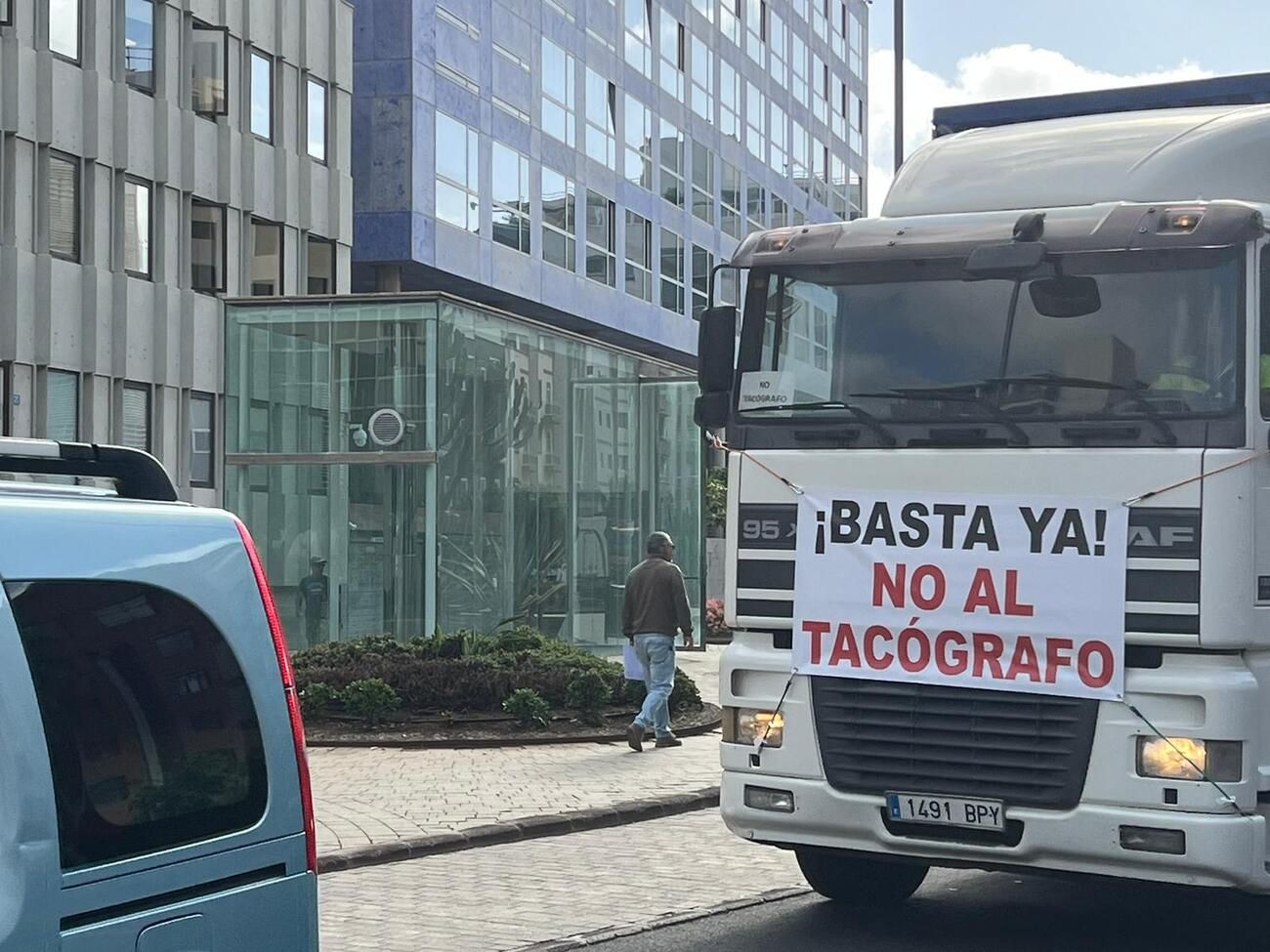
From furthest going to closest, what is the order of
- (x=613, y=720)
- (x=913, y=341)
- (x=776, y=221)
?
1. (x=776, y=221)
2. (x=613, y=720)
3. (x=913, y=341)

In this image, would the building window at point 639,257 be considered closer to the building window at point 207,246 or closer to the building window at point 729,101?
the building window at point 729,101

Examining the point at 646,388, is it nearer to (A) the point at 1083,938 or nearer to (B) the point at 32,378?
(B) the point at 32,378

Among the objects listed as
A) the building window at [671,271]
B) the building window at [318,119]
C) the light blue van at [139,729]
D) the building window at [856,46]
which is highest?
the building window at [856,46]

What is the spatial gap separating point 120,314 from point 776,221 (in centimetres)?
3450

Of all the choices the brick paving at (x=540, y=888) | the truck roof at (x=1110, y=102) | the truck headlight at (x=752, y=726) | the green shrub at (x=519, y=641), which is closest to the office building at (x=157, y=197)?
the green shrub at (x=519, y=641)

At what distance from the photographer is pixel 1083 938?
29.6 feet

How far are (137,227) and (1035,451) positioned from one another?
28659 millimetres

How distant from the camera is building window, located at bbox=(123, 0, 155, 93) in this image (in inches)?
1355

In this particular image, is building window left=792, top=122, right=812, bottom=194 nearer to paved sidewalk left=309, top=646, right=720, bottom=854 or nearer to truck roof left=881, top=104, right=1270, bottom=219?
paved sidewalk left=309, top=646, right=720, bottom=854

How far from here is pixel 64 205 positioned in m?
32.9

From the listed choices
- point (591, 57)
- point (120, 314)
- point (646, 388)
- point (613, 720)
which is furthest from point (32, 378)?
point (591, 57)

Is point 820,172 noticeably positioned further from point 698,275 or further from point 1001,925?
point 1001,925

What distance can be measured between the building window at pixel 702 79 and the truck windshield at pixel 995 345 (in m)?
48.9

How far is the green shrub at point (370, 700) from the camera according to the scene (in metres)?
17.8
